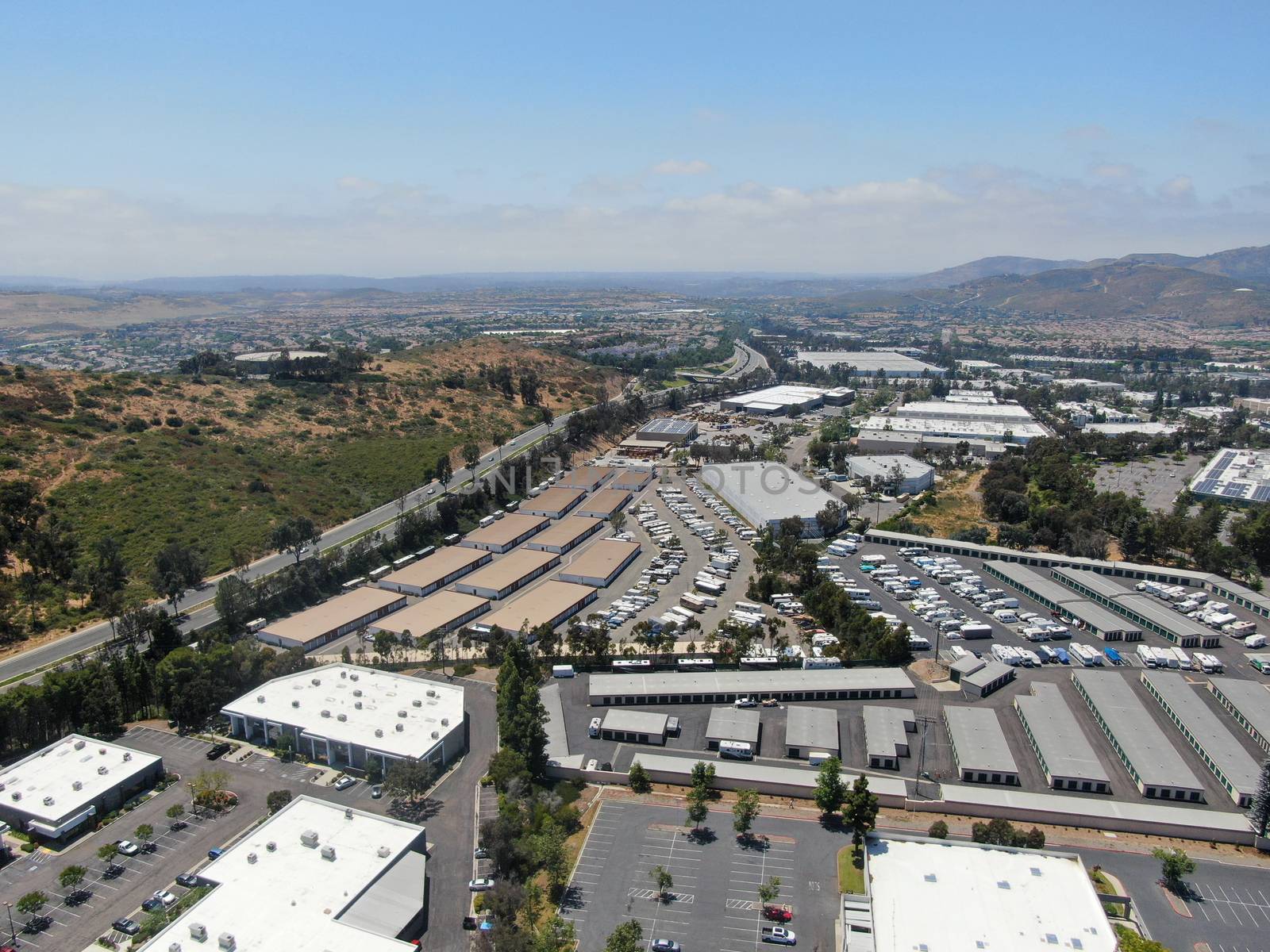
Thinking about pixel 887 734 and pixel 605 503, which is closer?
pixel 887 734

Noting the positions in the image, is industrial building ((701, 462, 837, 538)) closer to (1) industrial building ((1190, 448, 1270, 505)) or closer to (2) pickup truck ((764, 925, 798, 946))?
(1) industrial building ((1190, 448, 1270, 505))

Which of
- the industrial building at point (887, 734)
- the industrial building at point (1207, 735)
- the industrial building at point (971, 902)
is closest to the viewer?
the industrial building at point (971, 902)

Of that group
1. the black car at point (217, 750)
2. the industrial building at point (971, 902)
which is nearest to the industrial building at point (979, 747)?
the industrial building at point (971, 902)

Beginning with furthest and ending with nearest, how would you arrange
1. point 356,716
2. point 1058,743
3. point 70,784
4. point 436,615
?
point 436,615, point 356,716, point 1058,743, point 70,784

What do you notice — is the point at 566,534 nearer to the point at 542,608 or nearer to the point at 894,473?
the point at 542,608

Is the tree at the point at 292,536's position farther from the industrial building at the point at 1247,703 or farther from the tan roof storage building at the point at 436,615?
the industrial building at the point at 1247,703

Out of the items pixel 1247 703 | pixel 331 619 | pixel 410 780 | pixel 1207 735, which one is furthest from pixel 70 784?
pixel 1247 703

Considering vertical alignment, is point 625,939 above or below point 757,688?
below
